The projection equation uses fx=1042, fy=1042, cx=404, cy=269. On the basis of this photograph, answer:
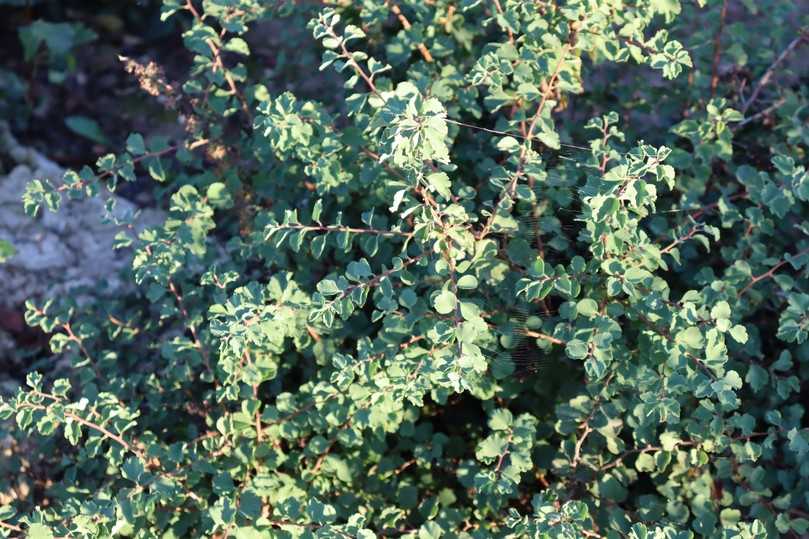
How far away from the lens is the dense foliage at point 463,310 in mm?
2082

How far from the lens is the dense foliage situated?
2.08 m

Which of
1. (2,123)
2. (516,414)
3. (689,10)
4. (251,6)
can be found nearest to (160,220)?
(2,123)

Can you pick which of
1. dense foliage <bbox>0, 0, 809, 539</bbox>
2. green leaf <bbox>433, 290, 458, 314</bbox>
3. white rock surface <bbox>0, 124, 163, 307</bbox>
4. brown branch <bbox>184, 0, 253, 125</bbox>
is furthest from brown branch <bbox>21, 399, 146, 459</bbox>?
white rock surface <bbox>0, 124, 163, 307</bbox>

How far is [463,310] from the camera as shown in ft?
6.55

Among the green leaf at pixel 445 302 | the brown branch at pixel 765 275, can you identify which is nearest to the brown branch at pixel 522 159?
the green leaf at pixel 445 302

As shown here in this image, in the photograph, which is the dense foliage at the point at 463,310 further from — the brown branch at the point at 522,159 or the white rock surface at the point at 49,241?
the white rock surface at the point at 49,241

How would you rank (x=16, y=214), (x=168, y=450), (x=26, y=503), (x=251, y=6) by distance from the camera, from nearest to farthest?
(x=168, y=450) < (x=251, y=6) < (x=26, y=503) < (x=16, y=214)

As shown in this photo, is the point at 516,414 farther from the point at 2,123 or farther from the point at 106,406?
the point at 2,123

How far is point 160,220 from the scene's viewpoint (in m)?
3.85

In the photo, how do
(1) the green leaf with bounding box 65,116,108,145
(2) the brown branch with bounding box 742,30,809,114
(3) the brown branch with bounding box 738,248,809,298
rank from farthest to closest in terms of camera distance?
(1) the green leaf with bounding box 65,116,108,145 → (2) the brown branch with bounding box 742,30,809,114 → (3) the brown branch with bounding box 738,248,809,298

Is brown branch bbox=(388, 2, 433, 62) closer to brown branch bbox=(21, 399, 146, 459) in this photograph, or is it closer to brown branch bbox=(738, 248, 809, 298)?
brown branch bbox=(738, 248, 809, 298)

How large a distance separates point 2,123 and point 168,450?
7.57 ft

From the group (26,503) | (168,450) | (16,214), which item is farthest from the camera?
(16,214)

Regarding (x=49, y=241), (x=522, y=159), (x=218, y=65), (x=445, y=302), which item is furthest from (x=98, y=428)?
(x=49, y=241)
